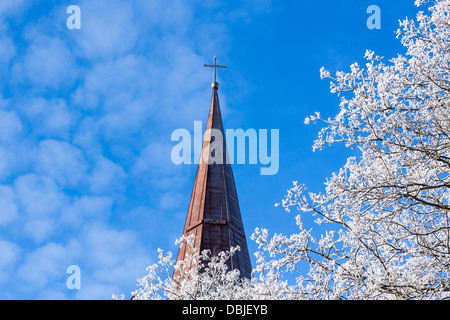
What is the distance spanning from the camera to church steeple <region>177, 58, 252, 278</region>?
27.3 metres

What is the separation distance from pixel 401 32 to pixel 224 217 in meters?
19.7

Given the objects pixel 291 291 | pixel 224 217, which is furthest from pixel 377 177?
pixel 224 217

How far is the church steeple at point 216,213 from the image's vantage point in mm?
27297

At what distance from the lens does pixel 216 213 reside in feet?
96.6

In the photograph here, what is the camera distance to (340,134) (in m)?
9.82

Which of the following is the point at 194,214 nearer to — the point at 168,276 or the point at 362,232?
the point at 168,276
